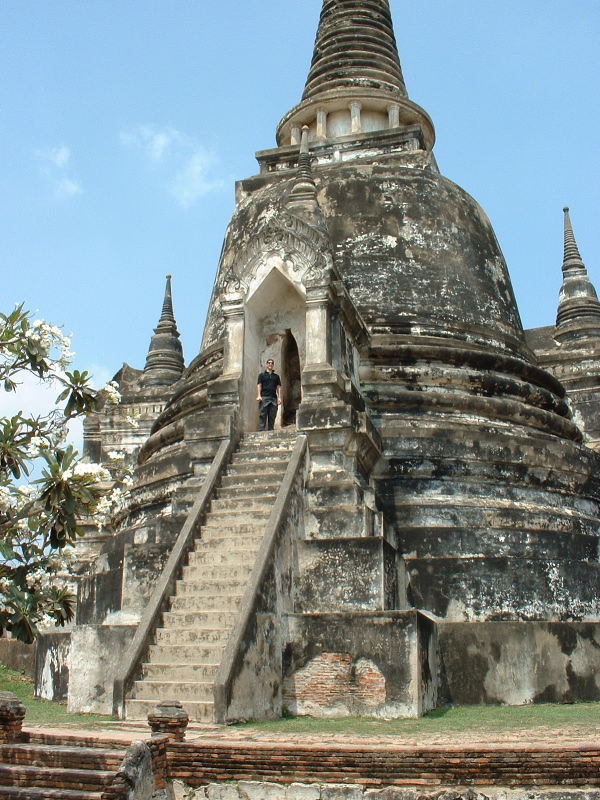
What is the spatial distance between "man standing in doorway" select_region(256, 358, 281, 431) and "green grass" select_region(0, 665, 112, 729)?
4.30 m

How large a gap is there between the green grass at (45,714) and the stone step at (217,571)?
1630 millimetres

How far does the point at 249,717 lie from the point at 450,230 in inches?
367

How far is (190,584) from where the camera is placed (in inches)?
369

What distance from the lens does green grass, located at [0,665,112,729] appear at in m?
8.45

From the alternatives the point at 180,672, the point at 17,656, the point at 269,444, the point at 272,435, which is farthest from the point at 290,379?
the point at 17,656

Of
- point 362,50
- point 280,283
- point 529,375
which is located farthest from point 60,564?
point 362,50

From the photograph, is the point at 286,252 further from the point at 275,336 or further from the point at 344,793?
the point at 344,793

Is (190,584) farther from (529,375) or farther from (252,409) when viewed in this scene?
(529,375)

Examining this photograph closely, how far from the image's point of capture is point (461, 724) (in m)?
7.92

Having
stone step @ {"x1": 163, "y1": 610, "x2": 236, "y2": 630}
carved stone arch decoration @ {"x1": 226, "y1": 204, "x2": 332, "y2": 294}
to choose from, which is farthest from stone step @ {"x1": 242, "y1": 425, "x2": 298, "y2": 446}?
stone step @ {"x1": 163, "y1": 610, "x2": 236, "y2": 630}

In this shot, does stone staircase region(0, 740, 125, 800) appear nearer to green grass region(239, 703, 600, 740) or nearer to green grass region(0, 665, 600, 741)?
green grass region(0, 665, 600, 741)

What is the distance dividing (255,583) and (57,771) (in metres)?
2.73

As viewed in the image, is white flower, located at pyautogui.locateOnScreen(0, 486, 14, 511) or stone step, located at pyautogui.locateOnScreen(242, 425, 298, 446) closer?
white flower, located at pyautogui.locateOnScreen(0, 486, 14, 511)

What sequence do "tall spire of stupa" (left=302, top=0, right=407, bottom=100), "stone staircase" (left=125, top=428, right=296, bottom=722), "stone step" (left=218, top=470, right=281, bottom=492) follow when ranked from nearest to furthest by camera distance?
"stone staircase" (left=125, top=428, right=296, bottom=722) < "stone step" (left=218, top=470, right=281, bottom=492) < "tall spire of stupa" (left=302, top=0, right=407, bottom=100)
